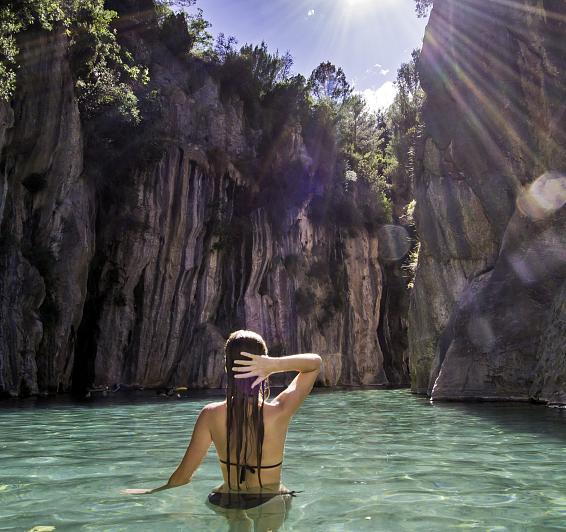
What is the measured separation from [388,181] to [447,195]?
1156 inches

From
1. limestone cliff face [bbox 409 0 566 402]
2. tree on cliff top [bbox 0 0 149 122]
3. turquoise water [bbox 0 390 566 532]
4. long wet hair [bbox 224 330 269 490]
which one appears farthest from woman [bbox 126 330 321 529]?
tree on cliff top [bbox 0 0 149 122]

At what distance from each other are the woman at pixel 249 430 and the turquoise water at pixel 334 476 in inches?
7.1

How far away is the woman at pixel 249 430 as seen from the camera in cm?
336

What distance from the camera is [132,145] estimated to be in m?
27.8

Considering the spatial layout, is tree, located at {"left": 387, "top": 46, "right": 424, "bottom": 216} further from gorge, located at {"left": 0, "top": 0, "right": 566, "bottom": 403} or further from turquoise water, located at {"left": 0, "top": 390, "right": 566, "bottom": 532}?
turquoise water, located at {"left": 0, "top": 390, "right": 566, "bottom": 532}

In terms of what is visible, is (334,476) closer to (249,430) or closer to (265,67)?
(249,430)

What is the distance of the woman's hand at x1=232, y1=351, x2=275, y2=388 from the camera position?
3.25 metres

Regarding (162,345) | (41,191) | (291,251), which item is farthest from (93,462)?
(291,251)

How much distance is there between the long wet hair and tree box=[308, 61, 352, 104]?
46.6 meters

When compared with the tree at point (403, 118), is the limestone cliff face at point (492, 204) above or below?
below

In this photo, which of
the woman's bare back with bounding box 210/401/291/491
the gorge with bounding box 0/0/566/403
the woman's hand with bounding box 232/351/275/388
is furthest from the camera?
the gorge with bounding box 0/0/566/403

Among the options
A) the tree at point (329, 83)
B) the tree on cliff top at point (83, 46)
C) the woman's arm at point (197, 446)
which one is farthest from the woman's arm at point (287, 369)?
the tree at point (329, 83)

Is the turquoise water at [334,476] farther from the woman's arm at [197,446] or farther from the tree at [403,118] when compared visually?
the tree at [403,118]

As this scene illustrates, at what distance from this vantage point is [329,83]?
159 ft
